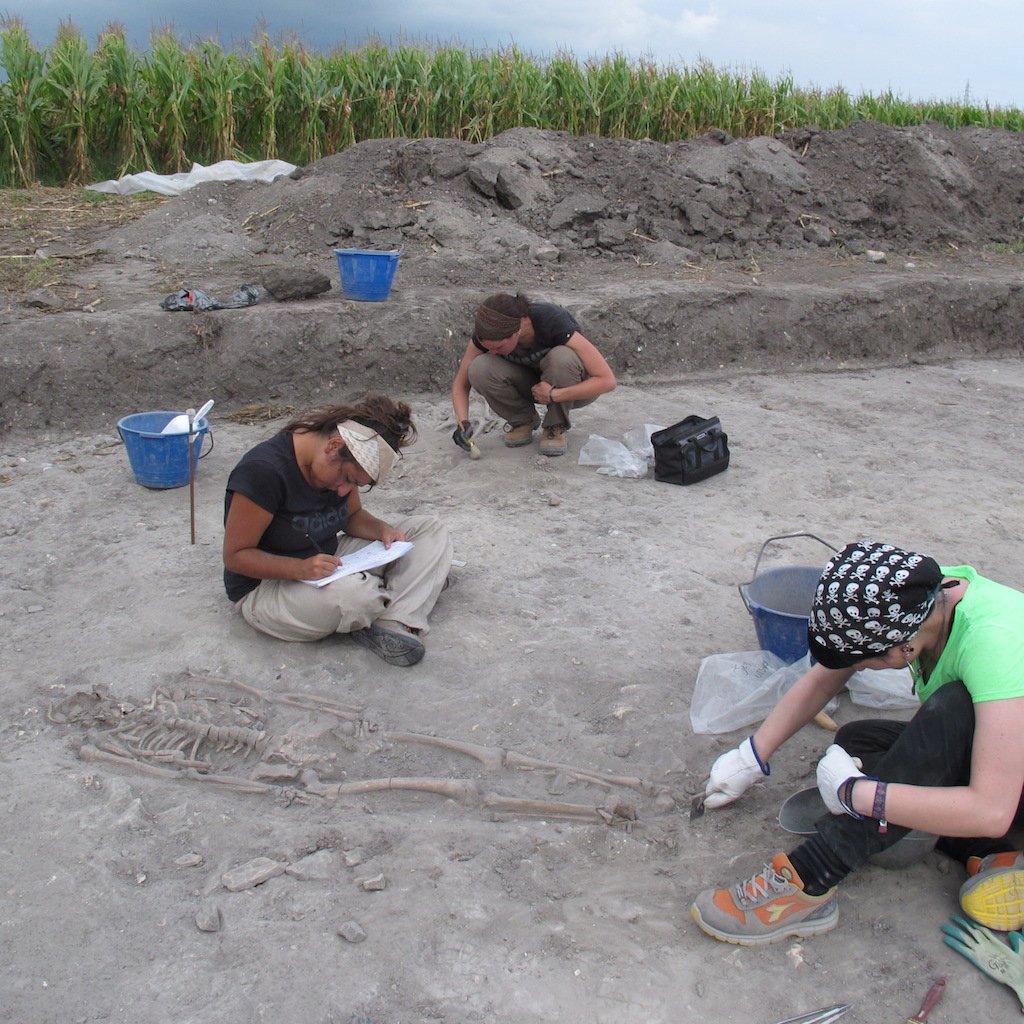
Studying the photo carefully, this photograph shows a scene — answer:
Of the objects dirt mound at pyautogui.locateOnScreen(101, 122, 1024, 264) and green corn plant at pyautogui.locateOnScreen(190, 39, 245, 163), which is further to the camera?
green corn plant at pyautogui.locateOnScreen(190, 39, 245, 163)

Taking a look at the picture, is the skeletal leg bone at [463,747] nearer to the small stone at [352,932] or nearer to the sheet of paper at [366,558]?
the sheet of paper at [366,558]

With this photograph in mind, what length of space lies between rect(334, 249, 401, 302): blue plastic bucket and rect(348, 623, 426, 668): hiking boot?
142 inches

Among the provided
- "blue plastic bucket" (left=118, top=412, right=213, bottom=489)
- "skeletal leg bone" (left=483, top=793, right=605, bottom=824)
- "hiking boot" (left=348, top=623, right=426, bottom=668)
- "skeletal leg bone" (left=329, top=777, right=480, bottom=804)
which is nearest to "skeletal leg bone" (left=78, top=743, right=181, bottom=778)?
"skeletal leg bone" (left=329, top=777, right=480, bottom=804)

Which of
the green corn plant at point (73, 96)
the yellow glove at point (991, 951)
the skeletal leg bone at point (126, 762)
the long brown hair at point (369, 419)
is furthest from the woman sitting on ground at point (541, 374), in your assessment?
the green corn plant at point (73, 96)

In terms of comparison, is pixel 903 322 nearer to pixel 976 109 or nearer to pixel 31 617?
pixel 31 617

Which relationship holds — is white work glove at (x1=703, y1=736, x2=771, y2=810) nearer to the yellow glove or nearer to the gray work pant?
the yellow glove

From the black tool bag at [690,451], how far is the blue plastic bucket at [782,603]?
1.57 m

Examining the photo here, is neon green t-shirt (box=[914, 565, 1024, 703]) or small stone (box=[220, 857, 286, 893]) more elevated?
neon green t-shirt (box=[914, 565, 1024, 703])

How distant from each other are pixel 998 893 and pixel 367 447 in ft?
6.99

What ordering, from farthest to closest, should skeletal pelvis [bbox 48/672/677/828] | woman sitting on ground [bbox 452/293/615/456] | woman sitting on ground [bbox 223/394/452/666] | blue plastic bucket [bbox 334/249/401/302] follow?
blue plastic bucket [bbox 334/249/401/302] < woman sitting on ground [bbox 452/293/615/456] < woman sitting on ground [bbox 223/394/452/666] < skeletal pelvis [bbox 48/672/677/828]

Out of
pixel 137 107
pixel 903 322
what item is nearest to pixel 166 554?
pixel 903 322

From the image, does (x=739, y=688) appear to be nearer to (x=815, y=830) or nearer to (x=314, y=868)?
(x=815, y=830)

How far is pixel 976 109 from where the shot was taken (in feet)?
48.2

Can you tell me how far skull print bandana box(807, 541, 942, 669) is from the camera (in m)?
2.07
